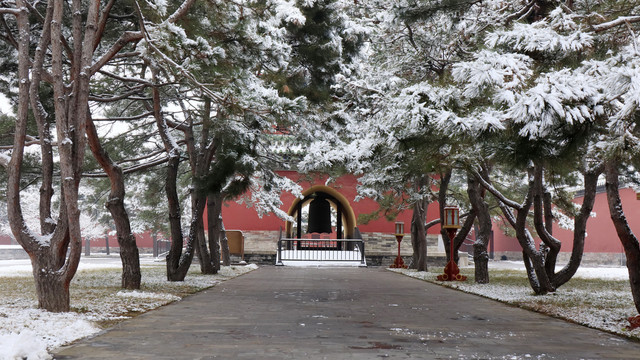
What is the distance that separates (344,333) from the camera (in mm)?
5730

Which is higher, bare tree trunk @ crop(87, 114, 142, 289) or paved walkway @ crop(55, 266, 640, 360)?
bare tree trunk @ crop(87, 114, 142, 289)

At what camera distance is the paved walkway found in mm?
4664

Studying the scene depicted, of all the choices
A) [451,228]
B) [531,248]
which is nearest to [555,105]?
[531,248]

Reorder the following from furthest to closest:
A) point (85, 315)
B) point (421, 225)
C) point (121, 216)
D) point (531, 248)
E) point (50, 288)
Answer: point (421, 225) → point (531, 248) → point (121, 216) → point (50, 288) → point (85, 315)

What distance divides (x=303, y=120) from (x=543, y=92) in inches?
329

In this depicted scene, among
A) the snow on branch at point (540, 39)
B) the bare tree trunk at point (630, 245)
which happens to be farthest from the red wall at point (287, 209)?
the snow on branch at point (540, 39)

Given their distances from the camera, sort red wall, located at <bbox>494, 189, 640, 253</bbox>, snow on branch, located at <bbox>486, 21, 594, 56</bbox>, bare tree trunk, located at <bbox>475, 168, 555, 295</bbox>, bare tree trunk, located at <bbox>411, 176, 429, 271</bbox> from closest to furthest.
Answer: snow on branch, located at <bbox>486, 21, 594, 56</bbox>, bare tree trunk, located at <bbox>475, 168, 555, 295</bbox>, bare tree trunk, located at <bbox>411, 176, 429, 271</bbox>, red wall, located at <bbox>494, 189, 640, 253</bbox>

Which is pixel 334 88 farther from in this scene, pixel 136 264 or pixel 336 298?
pixel 136 264

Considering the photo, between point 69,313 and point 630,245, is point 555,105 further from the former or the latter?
point 69,313

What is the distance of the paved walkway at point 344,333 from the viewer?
466 cm

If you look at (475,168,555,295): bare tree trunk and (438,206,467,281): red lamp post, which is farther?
(438,206,467,281): red lamp post

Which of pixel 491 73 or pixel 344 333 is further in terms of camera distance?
pixel 344 333

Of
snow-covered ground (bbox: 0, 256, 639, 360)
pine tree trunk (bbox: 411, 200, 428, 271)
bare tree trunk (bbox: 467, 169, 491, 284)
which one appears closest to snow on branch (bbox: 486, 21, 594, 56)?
snow-covered ground (bbox: 0, 256, 639, 360)

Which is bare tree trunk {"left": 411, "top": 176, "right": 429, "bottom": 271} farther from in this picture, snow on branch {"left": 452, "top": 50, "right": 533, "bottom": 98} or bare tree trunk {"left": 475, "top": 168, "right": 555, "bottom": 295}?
snow on branch {"left": 452, "top": 50, "right": 533, "bottom": 98}
